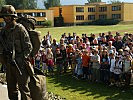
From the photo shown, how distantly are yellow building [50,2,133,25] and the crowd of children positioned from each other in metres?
58.0

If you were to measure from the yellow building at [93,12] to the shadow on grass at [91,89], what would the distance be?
200 feet

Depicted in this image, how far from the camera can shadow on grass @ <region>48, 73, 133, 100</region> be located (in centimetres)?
1087

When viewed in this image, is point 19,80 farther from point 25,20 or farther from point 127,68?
point 127,68

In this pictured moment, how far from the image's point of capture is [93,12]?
79.1m

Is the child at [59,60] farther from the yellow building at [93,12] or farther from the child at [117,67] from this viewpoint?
the yellow building at [93,12]

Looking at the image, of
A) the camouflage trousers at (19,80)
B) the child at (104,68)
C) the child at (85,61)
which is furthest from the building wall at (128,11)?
the camouflage trousers at (19,80)

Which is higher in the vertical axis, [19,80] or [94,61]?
[19,80]

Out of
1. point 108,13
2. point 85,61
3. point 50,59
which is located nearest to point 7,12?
point 85,61

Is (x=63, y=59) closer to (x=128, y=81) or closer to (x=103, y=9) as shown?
(x=128, y=81)

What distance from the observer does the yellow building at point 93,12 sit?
2913 inches

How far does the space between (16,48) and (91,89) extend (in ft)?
19.3

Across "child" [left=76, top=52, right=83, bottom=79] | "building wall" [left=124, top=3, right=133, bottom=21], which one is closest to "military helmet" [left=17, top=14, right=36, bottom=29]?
"child" [left=76, top=52, right=83, bottom=79]

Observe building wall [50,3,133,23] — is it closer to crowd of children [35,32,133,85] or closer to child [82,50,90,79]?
crowd of children [35,32,133,85]

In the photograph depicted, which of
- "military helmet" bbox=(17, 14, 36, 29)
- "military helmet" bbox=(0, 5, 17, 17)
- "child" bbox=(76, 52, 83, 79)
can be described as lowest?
"child" bbox=(76, 52, 83, 79)
